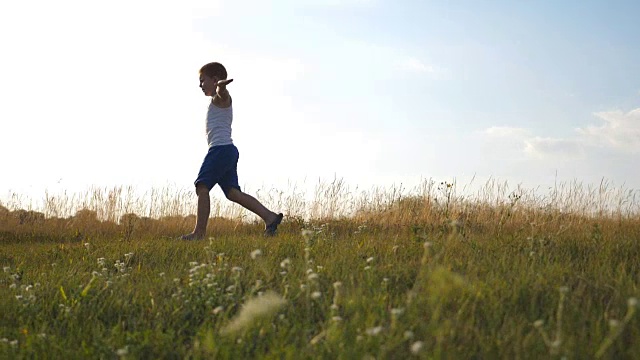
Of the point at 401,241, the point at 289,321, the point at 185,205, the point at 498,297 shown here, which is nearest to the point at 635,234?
the point at 401,241

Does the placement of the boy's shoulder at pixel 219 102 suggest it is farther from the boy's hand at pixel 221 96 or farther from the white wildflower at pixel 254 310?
the white wildflower at pixel 254 310

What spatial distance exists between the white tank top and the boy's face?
0.20 metres

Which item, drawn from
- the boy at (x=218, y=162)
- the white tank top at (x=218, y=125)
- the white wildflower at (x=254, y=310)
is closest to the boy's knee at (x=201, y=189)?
the boy at (x=218, y=162)

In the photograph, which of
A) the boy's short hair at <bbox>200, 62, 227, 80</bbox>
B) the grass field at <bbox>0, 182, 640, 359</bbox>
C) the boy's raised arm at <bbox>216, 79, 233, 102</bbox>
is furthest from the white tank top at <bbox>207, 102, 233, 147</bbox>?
the grass field at <bbox>0, 182, 640, 359</bbox>

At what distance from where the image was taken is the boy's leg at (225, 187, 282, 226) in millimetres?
7469

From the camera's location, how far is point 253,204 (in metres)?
7.48

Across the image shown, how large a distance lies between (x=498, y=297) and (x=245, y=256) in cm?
249

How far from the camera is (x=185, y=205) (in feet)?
36.3

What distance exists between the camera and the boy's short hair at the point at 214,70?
764 centimetres

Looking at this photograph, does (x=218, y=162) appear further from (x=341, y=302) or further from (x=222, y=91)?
(x=341, y=302)

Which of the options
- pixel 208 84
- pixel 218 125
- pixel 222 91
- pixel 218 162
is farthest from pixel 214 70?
pixel 218 162

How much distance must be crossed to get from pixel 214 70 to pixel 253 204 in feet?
5.72

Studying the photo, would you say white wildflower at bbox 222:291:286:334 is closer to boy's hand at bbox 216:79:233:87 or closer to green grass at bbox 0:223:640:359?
green grass at bbox 0:223:640:359

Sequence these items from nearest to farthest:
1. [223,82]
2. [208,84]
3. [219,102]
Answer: [223,82] → [219,102] → [208,84]
